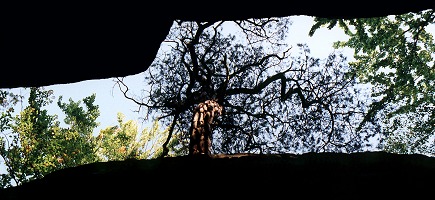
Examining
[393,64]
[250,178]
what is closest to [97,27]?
[250,178]

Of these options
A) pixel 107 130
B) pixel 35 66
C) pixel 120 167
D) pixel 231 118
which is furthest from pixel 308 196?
pixel 107 130

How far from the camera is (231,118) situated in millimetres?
14547

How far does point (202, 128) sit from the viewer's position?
9.57 metres

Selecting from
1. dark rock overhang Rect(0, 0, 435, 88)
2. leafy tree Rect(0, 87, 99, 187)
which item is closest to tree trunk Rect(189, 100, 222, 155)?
dark rock overhang Rect(0, 0, 435, 88)

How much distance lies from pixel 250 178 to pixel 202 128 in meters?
6.60

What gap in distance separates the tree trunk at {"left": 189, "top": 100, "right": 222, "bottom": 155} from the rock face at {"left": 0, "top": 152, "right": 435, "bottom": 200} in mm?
5403

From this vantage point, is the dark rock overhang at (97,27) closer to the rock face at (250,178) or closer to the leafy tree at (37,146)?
the rock face at (250,178)

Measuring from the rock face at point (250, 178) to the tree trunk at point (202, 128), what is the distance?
5.40m

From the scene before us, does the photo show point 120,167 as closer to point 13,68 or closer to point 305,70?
point 13,68

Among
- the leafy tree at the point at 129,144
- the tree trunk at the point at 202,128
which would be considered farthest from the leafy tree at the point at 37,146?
the tree trunk at the point at 202,128
